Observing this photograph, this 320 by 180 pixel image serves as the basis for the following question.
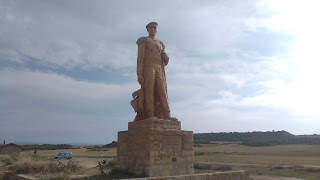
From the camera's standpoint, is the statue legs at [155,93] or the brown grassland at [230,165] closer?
the statue legs at [155,93]

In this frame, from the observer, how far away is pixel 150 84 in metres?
8.75

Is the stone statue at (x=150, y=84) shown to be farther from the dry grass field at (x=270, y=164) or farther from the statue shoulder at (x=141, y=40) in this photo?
the dry grass field at (x=270, y=164)

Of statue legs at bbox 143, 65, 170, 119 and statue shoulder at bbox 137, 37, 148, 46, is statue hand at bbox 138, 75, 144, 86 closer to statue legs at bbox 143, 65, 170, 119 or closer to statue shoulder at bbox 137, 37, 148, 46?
statue legs at bbox 143, 65, 170, 119

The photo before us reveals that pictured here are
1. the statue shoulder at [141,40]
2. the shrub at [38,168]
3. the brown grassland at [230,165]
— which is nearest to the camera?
the statue shoulder at [141,40]

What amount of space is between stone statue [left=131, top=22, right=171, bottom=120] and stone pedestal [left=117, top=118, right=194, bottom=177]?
576 mm

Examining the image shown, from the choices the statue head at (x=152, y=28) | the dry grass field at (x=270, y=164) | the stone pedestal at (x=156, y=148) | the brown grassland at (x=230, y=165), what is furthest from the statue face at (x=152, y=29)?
the dry grass field at (x=270, y=164)

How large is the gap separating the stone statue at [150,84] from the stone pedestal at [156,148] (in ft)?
1.89

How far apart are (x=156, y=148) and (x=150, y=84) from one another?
2122 mm

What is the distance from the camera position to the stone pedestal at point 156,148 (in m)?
7.57

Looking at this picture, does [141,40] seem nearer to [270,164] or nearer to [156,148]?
[156,148]

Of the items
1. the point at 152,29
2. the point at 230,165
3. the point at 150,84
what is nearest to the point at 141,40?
the point at 152,29

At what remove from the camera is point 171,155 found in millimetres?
8047

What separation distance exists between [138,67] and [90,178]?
3658mm

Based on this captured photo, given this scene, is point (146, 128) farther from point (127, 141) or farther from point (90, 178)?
point (90, 178)
